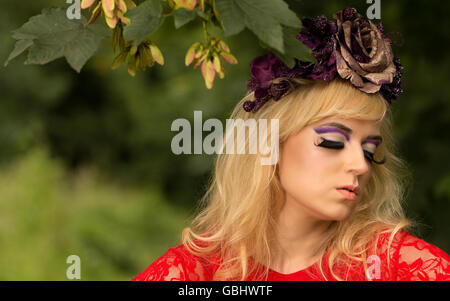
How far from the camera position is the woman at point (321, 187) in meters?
2.44

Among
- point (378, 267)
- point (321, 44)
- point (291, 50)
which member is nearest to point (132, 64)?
point (291, 50)

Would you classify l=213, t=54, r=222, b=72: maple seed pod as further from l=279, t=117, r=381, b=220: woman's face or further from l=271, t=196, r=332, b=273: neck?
l=271, t=196, r=332, b=273: neck

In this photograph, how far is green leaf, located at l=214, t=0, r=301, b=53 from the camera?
182cm

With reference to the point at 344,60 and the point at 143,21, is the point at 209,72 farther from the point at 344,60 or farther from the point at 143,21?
the point at 344,60

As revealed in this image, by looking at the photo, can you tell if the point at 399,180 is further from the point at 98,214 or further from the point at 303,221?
the point at 98,214

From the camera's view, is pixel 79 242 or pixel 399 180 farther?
pixel 79 242

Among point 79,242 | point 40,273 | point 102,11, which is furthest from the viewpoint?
point 79,242

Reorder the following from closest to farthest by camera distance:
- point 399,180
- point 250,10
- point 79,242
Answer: point 250,10
point 399,180
point 79,242

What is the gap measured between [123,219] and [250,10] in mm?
6746

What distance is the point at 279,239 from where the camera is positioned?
267 cm

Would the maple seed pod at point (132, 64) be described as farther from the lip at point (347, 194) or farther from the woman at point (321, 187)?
the lip at point (347, 194)

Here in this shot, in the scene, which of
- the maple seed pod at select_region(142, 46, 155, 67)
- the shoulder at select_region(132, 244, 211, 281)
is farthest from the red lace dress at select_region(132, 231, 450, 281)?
the maple seed pod at select_region(142, 46, 155, 67)

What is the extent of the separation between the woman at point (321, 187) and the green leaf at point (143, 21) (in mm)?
716

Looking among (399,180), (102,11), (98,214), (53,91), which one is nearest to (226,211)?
(399,180)
